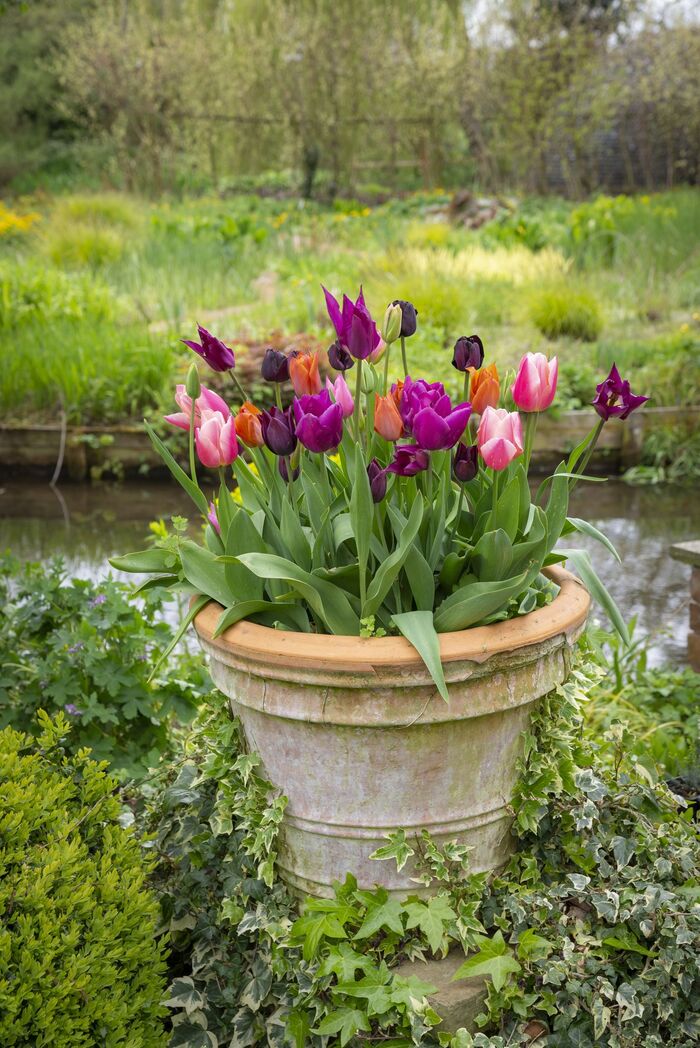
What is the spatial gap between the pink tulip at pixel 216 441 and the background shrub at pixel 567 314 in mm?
6378

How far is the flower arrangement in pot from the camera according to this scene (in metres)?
1.44

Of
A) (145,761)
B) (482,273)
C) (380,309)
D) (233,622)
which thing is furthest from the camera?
(482,273)

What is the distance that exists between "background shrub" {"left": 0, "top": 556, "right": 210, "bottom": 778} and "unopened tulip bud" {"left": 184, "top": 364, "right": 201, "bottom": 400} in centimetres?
80

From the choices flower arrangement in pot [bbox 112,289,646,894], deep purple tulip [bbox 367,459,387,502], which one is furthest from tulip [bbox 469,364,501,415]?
deep purple tulip [bbox 367,459,387,502]

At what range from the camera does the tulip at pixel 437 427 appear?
1367 millimetres

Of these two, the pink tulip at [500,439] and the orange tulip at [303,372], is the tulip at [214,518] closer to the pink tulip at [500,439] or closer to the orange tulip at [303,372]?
the orange tulip at [303,372]

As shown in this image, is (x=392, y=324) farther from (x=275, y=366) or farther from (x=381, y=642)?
(x=381, y=642)

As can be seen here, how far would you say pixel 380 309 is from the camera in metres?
7.39

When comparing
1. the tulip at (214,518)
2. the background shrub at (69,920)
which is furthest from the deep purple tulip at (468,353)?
the background shrub at (69,920)

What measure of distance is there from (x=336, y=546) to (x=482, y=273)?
758cm

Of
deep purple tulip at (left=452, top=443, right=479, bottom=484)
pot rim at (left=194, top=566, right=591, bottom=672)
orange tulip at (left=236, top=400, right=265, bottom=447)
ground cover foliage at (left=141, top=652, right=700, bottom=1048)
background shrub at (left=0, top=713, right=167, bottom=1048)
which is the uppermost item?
orange tulip at (left=236, top=400, right=265, bottom=447)

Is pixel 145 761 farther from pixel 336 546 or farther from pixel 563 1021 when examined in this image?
pixel 563 1021

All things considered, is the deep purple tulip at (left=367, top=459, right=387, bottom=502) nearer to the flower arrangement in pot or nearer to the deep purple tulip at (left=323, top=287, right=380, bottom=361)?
the flower arrangement in pot

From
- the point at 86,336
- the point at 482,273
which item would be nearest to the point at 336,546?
the point at 86,336
